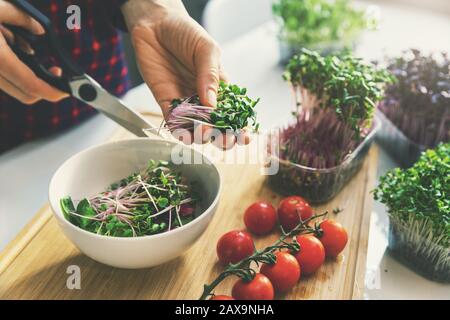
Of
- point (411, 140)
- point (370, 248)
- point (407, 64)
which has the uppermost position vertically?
point (407, 64)

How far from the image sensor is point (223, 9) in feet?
6.31

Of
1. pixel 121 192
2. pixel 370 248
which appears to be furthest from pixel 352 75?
pixel 121 192

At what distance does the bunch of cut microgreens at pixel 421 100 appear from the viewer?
1.33 metres

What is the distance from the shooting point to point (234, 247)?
1.04m

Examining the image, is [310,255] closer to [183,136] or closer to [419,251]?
[419,251]

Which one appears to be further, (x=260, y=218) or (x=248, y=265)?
(x=260, y=218)

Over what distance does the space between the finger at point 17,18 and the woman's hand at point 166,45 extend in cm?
23

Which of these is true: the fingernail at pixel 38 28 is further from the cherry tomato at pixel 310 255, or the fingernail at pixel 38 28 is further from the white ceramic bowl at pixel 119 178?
the cherry tomato at pixel 310 255

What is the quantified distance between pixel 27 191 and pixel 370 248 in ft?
2.77

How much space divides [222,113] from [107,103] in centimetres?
32

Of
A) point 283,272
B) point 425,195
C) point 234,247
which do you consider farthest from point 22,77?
point 425,195

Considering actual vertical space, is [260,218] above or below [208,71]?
below

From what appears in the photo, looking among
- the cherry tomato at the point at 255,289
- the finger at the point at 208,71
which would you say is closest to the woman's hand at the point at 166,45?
the finger at the point at 208,71

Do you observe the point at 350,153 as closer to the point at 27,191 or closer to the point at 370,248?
the point at 370,248
